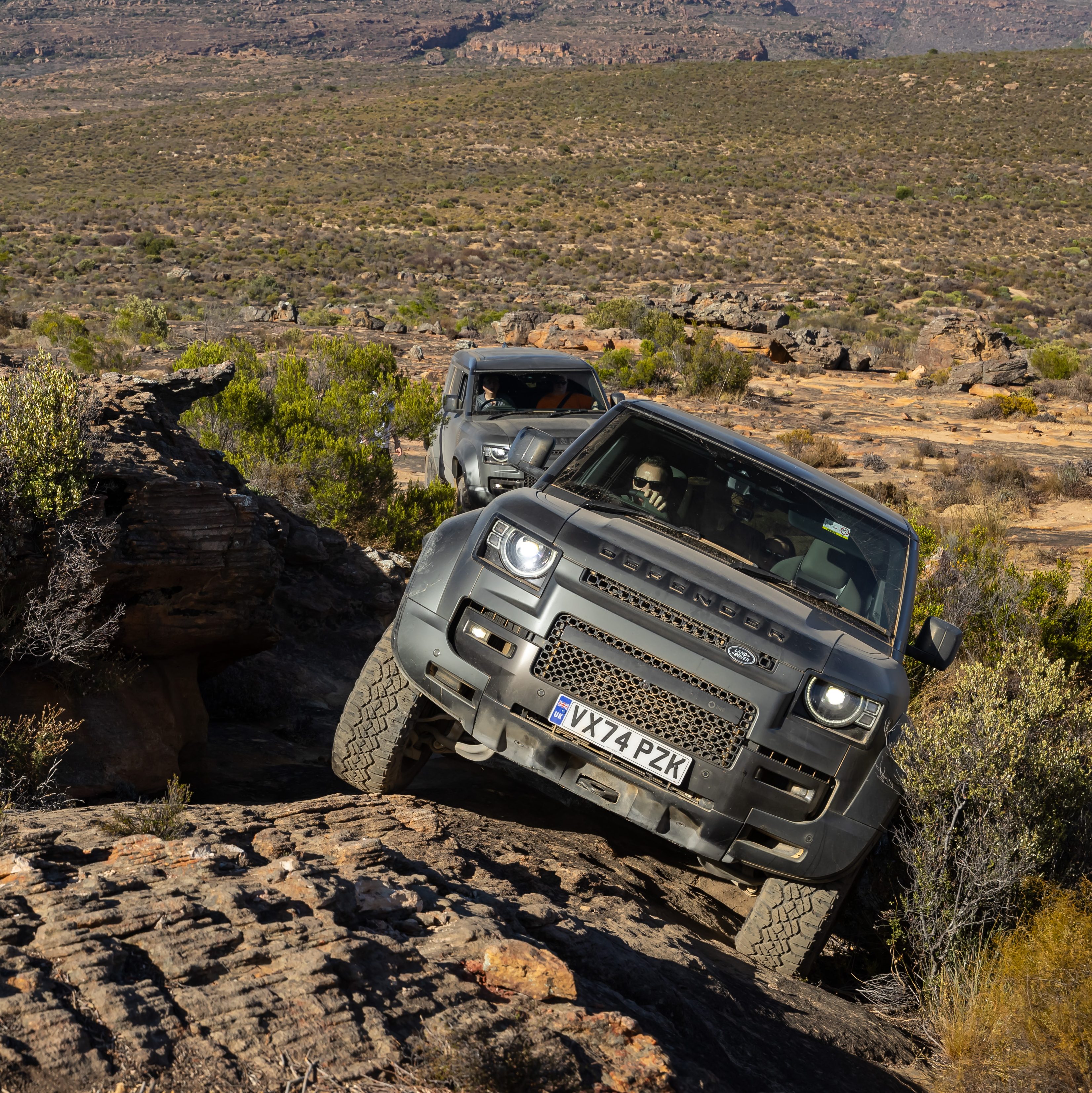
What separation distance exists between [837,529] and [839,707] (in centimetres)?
126

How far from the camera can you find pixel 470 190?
59.9 m

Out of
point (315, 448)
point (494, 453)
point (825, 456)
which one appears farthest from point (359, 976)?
point (825, 456)

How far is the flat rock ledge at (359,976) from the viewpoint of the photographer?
2238 mm

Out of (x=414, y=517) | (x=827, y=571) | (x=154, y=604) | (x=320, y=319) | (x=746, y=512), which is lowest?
(x=320, y=319)

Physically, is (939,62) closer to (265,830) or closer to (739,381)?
(739,381)

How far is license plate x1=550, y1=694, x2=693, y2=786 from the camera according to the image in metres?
3.75

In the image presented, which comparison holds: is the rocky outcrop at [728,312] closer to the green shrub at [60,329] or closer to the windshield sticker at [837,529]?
the green shrub at [60,329]

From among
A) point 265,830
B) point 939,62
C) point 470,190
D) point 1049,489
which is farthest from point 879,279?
point 265,830

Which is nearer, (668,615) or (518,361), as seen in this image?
(668,615)

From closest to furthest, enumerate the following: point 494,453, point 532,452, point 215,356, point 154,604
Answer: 1. point 532,452
2. point 154,604
3. point 494,453
4. point 215,356

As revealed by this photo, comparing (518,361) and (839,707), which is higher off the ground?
(839,707)

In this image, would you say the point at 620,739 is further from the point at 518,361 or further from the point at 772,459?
the point at 518,361

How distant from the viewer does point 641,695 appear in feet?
12.5

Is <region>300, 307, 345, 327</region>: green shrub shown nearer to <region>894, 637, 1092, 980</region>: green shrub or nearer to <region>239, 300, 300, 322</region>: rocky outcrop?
<region>239, 300, 300, 322</region>: rocky outcrop
